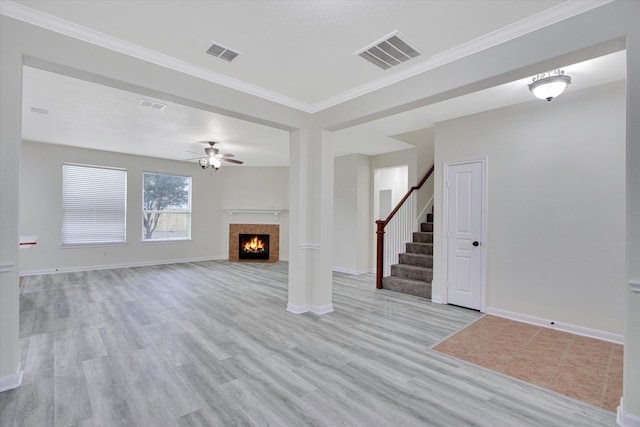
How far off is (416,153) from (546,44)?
4187 mm

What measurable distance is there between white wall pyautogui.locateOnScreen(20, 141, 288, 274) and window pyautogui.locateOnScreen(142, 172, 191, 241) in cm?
18

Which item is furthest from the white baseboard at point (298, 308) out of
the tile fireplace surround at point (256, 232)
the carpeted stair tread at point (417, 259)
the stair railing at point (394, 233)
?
the tile fireplace surround at point (256, 232)

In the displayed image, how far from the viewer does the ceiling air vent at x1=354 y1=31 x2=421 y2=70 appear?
262cm

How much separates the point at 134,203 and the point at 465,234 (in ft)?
25.1


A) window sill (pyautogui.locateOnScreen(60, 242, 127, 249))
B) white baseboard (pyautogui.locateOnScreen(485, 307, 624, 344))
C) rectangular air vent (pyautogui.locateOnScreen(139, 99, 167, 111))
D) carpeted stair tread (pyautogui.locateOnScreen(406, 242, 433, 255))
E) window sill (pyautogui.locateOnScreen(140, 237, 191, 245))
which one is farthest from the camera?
window sill (pyautogui.locateOnScreen(140, 237, 191, 245))

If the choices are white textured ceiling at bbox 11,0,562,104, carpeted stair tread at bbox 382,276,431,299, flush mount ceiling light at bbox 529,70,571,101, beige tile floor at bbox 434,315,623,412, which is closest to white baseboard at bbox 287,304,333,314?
beige tile floor at bbox 434,315,623,412

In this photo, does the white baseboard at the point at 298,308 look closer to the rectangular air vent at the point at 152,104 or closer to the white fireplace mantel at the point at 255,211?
the rectangular air vent at the point at 152,104

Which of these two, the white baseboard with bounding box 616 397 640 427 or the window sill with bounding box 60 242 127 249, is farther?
the window sill with bounding box 60 242 127 249

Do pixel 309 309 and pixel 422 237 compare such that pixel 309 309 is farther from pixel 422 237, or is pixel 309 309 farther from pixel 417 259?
pixel 422 237

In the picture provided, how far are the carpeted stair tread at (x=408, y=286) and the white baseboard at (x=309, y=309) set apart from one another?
5.57 feet

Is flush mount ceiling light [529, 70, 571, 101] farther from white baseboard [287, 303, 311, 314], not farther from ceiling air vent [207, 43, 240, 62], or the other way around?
white baseboard [287, 303, 311, 314]

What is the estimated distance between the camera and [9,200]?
7.31ft

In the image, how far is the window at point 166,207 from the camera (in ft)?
26.3

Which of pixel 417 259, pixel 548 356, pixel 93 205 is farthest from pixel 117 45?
pixel 93 205
